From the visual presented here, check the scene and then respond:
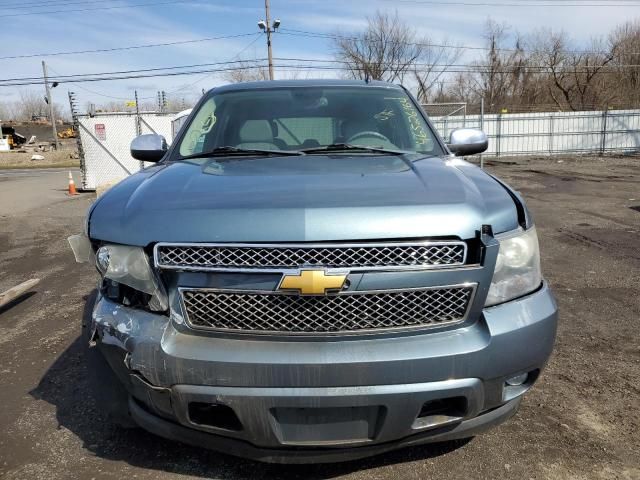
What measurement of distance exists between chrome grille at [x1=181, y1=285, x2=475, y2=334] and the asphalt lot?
807 mm

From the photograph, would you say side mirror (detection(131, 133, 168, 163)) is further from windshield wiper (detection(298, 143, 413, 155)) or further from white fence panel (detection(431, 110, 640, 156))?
white fence panel (detection(431, 110, 640, 156))

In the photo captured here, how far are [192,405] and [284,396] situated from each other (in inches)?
14.9

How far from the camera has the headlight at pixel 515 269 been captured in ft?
6.87

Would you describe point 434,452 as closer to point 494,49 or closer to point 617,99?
point 617,99

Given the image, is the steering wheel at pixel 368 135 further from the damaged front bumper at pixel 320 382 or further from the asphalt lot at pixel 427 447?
the asphalt lot at pixel 427 447

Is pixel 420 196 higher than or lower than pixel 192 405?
higher

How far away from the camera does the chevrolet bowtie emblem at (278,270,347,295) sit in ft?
6.24

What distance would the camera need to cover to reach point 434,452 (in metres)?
2.51

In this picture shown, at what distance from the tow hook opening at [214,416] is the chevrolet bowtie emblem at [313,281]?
1.78 ft

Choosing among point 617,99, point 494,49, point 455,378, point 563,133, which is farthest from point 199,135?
point 494,49

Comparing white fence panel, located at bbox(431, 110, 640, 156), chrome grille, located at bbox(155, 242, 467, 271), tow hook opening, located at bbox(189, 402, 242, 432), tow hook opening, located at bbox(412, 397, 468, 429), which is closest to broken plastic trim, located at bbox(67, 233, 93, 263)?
chrome grille, located at bbox(155, 242, 467, 271)

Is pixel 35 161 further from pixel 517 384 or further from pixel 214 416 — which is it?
pixel 517 384

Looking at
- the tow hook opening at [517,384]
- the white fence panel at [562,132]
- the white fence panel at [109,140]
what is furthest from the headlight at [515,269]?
the white fence panel at [562,132]

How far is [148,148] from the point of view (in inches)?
140
